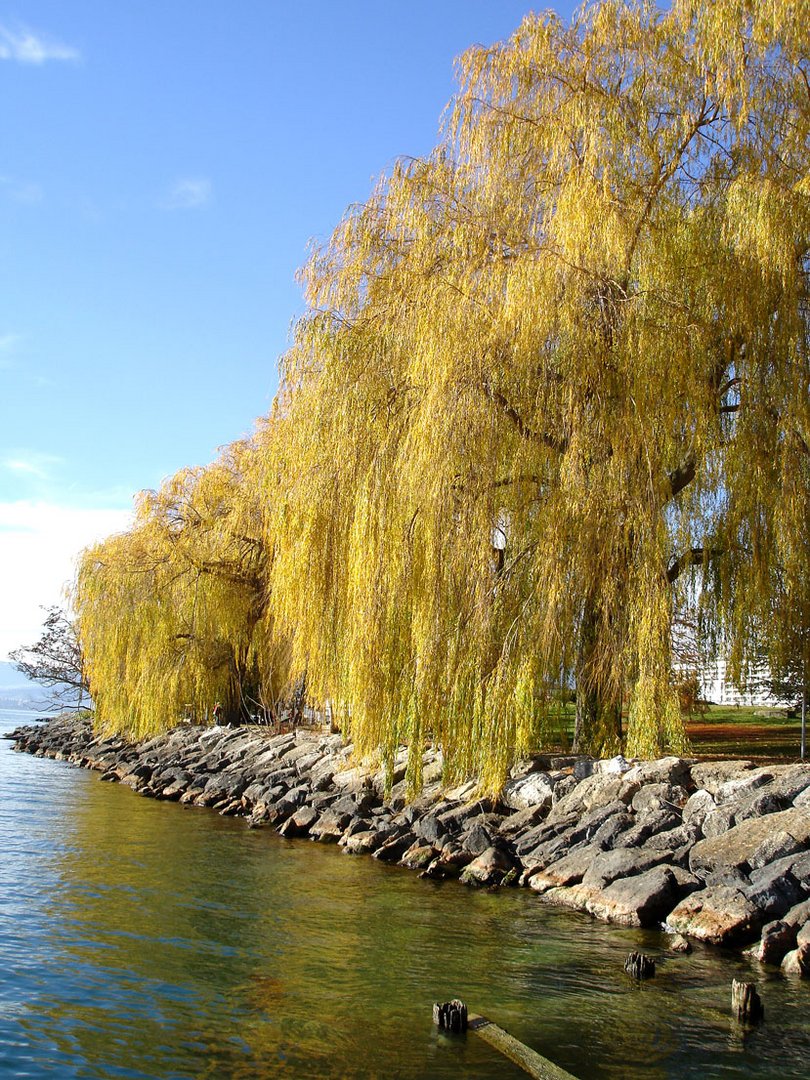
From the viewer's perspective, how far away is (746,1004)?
6.07m

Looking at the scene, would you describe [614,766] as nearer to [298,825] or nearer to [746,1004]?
[298,825]

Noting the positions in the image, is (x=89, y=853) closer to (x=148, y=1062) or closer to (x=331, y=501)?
(x=331, y=501)

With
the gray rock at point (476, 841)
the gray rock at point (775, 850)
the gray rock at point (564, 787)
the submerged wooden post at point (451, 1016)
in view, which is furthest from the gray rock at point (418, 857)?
the submerged wooden post at point (451, 1016)

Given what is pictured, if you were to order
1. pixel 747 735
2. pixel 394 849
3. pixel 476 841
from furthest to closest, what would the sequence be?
pixel 747 735
pixel 394 849
pixel 476 841

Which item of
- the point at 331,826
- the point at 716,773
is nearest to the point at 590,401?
the point at 716,773

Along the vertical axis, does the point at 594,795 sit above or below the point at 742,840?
above

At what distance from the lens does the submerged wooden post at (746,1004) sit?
6.06 metres

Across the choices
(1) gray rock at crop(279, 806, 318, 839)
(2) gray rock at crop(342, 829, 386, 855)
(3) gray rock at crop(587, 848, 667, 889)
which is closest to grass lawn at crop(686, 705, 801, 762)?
(3) gray rock at crop(587, 848, 667, 889)

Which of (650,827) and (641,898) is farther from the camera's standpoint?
(650,827)

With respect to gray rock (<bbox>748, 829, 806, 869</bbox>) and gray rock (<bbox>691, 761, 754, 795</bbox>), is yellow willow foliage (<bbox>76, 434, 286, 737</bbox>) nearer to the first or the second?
gray rock (<bbox>691, 761, 754, 795</bbox>)

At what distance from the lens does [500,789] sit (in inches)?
443

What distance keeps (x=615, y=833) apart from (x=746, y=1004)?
3.82m

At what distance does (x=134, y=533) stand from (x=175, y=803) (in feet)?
23.8

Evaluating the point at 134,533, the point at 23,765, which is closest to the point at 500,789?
the point at 134,533
